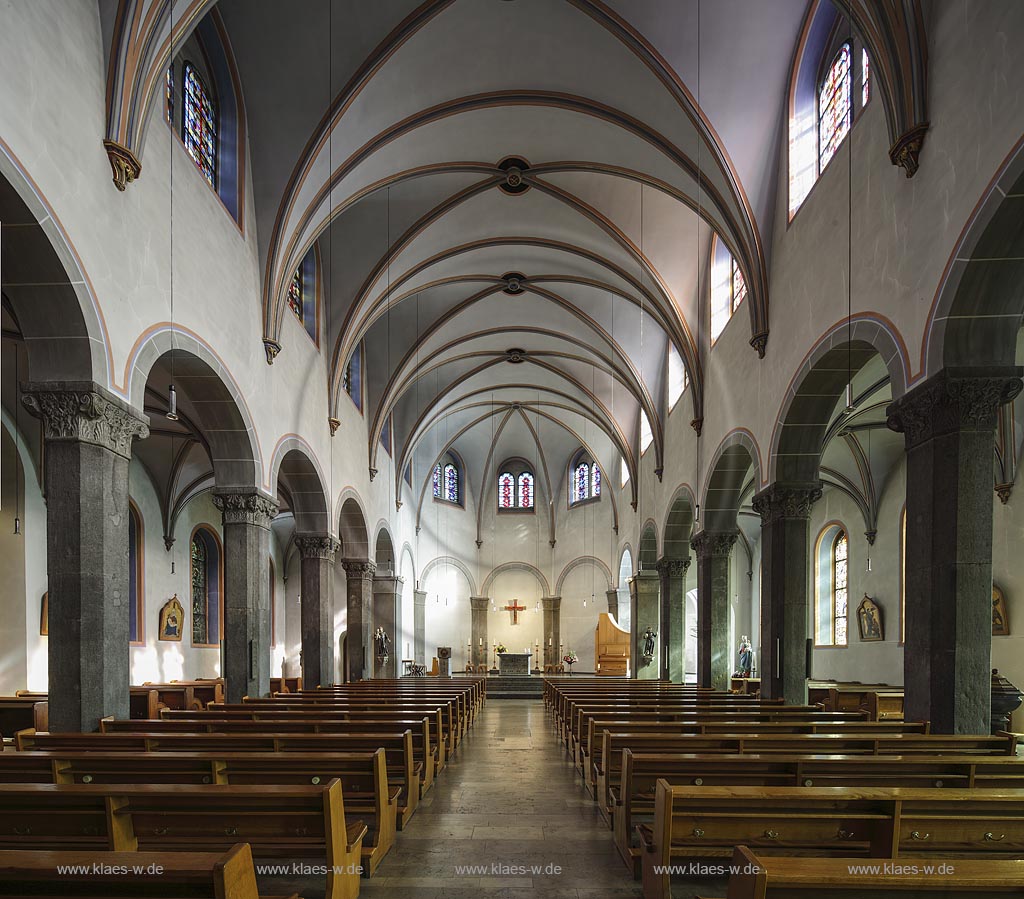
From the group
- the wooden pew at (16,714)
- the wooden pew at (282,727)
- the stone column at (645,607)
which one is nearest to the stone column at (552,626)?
the stone column at (645,607)

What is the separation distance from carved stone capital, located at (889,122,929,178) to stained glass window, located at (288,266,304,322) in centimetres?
1144

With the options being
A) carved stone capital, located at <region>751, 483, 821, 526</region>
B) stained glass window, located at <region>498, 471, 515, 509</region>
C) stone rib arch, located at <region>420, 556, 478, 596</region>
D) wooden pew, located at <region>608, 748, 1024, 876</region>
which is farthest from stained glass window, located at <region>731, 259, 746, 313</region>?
stained glass window, located at <region>498, 471, 515, 509</region>

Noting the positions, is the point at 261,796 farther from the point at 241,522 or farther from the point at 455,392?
the point at 455,392

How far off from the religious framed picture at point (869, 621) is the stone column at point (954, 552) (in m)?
13.9

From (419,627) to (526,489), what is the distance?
27.8ft

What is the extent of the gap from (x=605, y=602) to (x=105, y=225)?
96.0 ft

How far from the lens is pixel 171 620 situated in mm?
21828

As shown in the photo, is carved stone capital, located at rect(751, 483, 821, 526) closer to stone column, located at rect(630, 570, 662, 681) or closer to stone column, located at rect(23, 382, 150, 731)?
stone column, located at rect(23, 382, 150, 731)

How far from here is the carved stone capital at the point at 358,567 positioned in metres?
23.2

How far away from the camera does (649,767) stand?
549 centimetres

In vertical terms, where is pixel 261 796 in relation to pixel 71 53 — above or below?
below

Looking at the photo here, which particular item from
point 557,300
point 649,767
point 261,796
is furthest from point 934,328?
point 557,300

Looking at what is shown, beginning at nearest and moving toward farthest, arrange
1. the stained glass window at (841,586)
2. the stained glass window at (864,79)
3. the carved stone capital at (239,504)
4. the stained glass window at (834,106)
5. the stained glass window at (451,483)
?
the stained glass window at (864,79)
the stained glass window at (834,106)
the carved stone capital at (239,504)
the stained glass window at (841,586)
the stained glass window at (451,483)

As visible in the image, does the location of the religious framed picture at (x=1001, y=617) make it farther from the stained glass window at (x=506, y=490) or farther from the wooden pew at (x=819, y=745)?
the stained glass window at (x=506, y=490)
